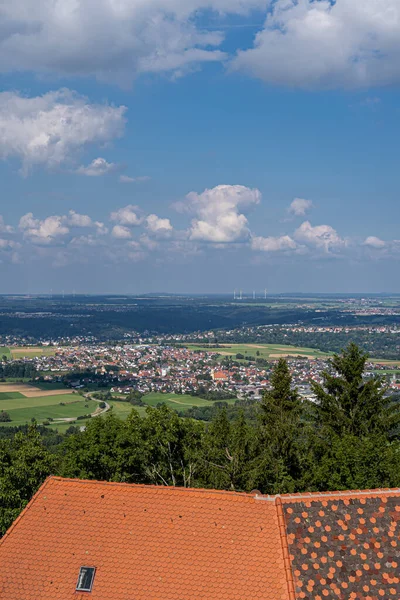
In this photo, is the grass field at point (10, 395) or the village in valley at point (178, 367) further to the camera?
the village in valley at point (178, 367)

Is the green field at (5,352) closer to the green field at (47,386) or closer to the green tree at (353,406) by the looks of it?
the green field at (47,386)

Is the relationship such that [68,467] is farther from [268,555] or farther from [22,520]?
[268,555]

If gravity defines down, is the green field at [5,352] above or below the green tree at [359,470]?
below

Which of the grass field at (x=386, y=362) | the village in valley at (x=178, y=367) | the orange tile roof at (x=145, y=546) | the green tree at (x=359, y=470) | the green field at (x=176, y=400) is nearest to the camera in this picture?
the orange tile roof at (x=145, y=546)

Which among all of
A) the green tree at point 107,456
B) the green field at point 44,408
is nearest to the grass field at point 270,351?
the green field at point 44,408

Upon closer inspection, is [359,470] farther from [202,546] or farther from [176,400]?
[176,400]
